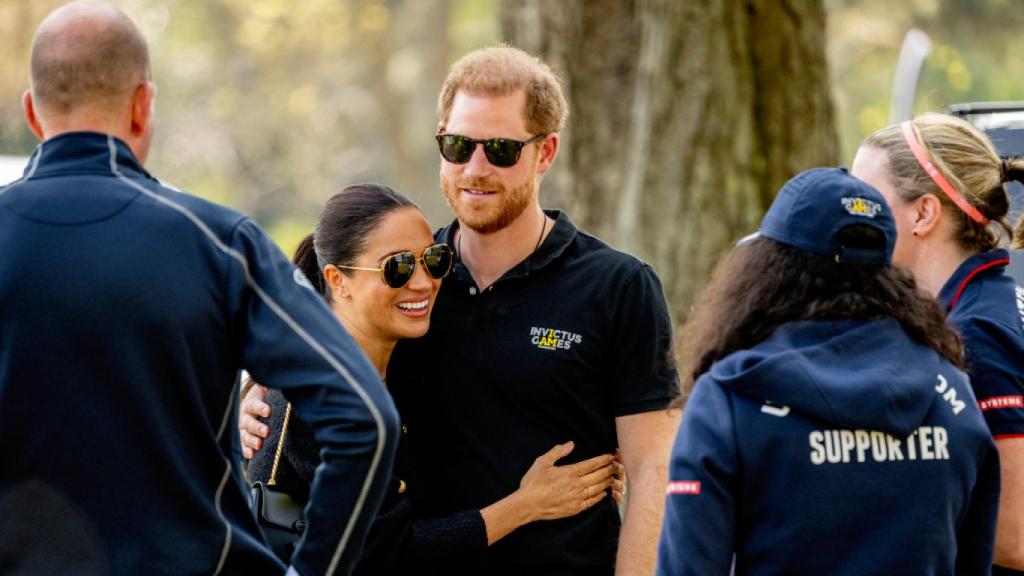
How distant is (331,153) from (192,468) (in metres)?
30.4

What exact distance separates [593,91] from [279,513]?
4786mm

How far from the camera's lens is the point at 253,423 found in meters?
3.84

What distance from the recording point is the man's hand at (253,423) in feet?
12.5

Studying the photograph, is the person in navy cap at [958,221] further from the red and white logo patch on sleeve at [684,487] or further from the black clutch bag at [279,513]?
the black clutch bag at [279,513]

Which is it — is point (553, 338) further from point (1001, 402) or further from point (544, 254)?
point (1001, 402)

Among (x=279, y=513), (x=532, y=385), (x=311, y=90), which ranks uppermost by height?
(x=532, y=385)

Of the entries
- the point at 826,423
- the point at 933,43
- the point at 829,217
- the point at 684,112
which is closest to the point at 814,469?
the point at 826,423

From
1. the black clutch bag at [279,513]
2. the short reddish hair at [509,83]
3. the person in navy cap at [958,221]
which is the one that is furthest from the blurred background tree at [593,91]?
the black clutch bag at [279,513]

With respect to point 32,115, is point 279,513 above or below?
below

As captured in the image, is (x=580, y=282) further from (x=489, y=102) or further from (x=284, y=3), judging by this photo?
(x=284, y=3)

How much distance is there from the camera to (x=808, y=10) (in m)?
7.80

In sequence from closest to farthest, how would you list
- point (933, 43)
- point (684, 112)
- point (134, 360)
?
1. point (134, 360)
2. point (684, 112)
3. point (933, 43)

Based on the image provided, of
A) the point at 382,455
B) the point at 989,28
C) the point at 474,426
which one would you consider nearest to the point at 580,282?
the point at 474,426

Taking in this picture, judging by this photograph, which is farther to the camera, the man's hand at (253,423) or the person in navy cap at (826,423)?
the man's hand at (253,423)
